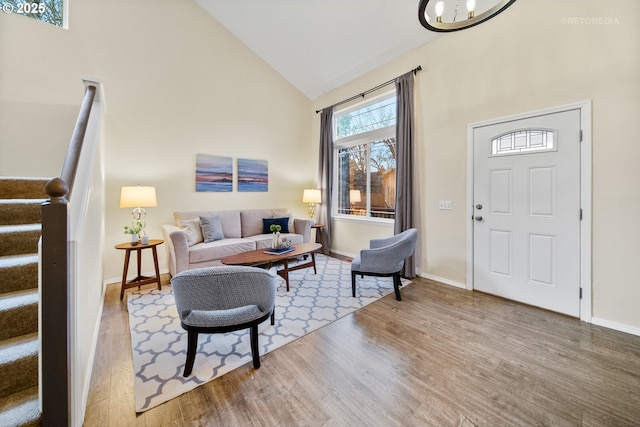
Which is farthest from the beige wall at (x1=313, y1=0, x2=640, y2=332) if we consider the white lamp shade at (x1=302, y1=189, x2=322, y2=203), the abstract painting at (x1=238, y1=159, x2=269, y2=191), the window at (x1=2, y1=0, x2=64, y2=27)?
the window at (x1=2, y1=0, x2=64, y2=27)

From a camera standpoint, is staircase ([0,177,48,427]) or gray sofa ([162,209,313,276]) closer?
staircase ([0,177,48,427])

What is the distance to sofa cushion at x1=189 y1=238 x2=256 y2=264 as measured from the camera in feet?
11.2

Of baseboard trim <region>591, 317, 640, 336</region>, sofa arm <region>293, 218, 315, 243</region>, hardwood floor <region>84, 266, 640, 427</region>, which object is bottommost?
hardwood floor <region>84, 266, 640, 427</region>

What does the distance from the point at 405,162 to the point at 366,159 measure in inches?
43.6

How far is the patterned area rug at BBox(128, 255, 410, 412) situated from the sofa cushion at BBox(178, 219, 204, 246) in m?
0.72

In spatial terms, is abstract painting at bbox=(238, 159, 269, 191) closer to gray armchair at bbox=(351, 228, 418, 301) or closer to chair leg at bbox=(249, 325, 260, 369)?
gray armchair at bbox=(351, 228, 418, 301)

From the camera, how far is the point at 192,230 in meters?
3.76

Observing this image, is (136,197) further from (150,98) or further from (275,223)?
(275,223)

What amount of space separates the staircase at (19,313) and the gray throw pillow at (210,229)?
1963 millimetres

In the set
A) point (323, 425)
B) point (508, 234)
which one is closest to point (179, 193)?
point (323, 425)

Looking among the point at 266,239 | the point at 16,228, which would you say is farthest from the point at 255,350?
the point at 266,239

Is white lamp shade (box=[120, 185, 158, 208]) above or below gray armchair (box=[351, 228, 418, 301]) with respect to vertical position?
above

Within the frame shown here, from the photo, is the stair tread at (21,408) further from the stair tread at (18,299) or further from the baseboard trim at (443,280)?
the baseboard trim at (443,280)

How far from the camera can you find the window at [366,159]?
14.1ft
